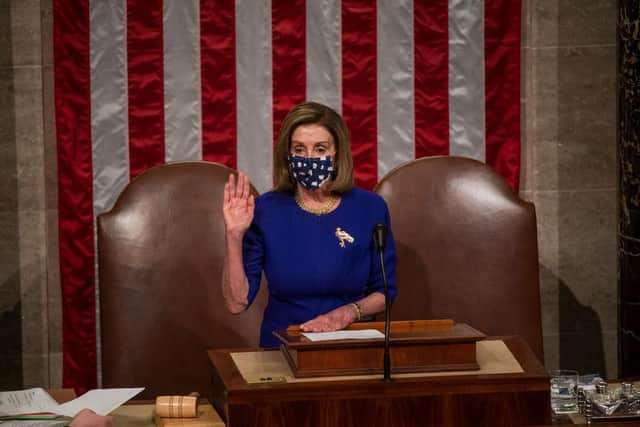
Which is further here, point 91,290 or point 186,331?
point 91,290

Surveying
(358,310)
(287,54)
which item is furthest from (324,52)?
(358,310)

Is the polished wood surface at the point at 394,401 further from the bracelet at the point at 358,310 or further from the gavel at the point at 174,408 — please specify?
the bracelet at the point at 358,310

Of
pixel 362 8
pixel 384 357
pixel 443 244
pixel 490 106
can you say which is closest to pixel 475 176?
pixel 443 244

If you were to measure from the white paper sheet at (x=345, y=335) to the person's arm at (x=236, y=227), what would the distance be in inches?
24.3

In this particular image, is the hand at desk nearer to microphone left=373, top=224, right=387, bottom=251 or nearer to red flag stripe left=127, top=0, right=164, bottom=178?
microphone left=373, top=224, right=387, bottom=251

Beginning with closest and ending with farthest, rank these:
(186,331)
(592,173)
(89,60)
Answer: (186,331) < (89,60) < (592,173)

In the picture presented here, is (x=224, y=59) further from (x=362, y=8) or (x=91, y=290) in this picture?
(x=91, y=290)

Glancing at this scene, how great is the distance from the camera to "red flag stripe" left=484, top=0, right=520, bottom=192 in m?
4.98

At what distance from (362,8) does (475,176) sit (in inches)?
44.9

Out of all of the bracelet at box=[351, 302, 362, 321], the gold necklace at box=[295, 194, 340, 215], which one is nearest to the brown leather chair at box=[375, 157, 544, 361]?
the gold necklace at box=[295, 194, 340, 215]

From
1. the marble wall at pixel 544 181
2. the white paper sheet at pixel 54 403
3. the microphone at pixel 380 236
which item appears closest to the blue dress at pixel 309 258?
the microphone at pixel 380 236

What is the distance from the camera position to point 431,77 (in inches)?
197

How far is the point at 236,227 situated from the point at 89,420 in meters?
1.09

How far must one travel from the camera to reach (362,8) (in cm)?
494
